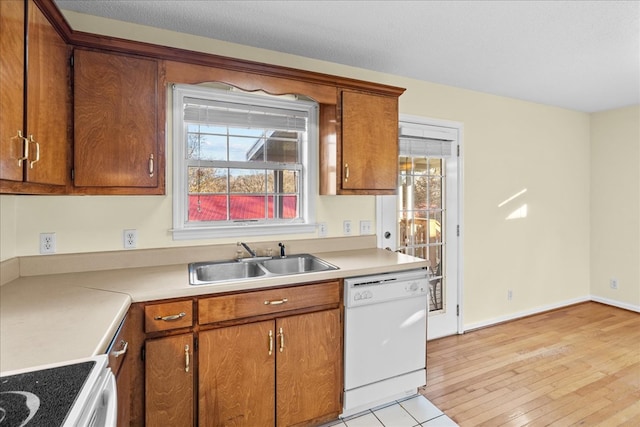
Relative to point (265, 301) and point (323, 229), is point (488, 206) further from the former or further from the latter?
point (265, 301)

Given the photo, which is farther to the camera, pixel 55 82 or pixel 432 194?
pixel 432 194

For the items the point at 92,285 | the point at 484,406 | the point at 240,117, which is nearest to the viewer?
the point at 92,285

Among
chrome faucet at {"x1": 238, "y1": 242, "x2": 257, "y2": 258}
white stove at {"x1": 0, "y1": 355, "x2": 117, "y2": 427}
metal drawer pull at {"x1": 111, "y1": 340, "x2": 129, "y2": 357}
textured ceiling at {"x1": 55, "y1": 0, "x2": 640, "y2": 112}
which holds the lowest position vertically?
metal drawer pull at {"x1": 111, "y1": 340, "x2": 129, "y2": 357}

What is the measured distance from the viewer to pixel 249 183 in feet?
8.22

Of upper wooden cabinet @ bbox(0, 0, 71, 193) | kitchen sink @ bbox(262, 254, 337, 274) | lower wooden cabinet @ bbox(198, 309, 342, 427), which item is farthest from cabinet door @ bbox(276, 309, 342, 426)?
upper wooden cabinet @ bbox(0, 0, 71, 193)

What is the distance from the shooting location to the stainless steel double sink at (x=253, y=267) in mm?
2118

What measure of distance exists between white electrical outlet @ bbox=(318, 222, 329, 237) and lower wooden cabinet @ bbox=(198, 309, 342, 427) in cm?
78

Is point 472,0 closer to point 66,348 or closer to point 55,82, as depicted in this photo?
point 55,82

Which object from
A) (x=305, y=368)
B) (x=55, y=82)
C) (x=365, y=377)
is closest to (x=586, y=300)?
(x=365, y=377)

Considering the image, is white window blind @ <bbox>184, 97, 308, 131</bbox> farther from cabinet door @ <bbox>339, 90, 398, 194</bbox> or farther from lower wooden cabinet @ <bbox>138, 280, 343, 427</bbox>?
lower wooden cabinet @ <bbox>138, 280, 343, 427</bbox>

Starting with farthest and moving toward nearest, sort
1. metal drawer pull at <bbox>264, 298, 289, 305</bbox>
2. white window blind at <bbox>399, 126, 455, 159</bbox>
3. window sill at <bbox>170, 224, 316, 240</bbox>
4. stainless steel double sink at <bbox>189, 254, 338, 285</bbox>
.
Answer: white window blind at <bbox>399, 126, 455, 159</bbox>, window sill at <bbox>170, 224, 316, 240</bbox>, stainless steel double sink at <bbox>189, 254, 338, 285</bbox>, metal drawer pull at <bbox>264, 298, 289, 305</bbox>

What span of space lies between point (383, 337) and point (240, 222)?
1256mm

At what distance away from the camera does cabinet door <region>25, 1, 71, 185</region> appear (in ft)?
4.50

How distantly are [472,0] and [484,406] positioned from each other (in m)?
2.48
